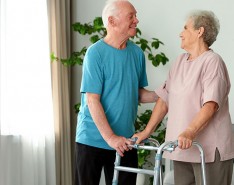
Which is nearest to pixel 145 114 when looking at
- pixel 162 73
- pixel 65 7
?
pixel 162 73

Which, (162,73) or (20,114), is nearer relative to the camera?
(20,114)

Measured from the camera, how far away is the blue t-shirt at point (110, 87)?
2.48m

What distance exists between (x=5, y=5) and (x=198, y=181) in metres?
2.11

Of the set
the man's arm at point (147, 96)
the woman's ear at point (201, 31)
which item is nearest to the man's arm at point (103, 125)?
the man's arm at point (147, 96)

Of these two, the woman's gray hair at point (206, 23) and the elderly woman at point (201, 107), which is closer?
the elderly woman at point (201, 107)

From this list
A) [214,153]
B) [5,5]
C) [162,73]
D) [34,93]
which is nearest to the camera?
[214,153]

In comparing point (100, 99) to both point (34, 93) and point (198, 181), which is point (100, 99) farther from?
point (34, 93)

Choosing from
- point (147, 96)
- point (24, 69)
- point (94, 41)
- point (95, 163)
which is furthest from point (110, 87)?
point (94, 41)

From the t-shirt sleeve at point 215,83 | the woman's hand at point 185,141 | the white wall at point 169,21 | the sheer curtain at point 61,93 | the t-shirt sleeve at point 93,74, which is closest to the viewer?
the woman's hand at point 185,141

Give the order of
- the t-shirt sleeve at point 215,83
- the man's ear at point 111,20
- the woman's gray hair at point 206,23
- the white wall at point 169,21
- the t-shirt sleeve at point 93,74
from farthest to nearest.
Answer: the white wall at point 169,21 < the man's ear at point 111,20 < the t-shirt sleeve at point 93,74 < the woman's gray hair at point 206,23 < the t-shirt sleeve at point 215,83

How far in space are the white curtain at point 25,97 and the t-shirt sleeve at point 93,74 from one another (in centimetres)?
133

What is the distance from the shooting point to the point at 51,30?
4.12 meters

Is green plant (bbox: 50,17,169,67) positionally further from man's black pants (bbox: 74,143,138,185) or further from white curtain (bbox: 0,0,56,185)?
man's black pants (bbox: 74,143,138,185)

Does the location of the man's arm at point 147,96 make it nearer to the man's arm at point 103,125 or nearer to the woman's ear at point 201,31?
the man's arm at point 103,125
